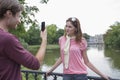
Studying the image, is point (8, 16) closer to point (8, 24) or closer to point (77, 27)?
point (8, 24)

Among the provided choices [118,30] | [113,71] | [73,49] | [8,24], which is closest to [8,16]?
[8,24]

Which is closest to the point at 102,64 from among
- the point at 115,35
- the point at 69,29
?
the point at 69,29

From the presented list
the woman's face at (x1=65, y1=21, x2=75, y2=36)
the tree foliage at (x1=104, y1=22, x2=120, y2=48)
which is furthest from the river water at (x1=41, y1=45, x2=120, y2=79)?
the tree foliage at (x1=104, y1=22, x2=120, y2=48)

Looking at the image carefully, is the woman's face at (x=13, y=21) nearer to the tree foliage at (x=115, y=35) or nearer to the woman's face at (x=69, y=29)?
the woman's face at (x=69, y=29)

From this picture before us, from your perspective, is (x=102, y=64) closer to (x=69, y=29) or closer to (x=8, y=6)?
(x=69, y=29)

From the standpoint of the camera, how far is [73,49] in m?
4.05

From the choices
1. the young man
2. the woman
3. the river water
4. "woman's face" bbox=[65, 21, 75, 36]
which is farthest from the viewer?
the river water

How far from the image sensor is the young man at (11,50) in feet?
6.81

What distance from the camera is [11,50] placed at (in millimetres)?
2076

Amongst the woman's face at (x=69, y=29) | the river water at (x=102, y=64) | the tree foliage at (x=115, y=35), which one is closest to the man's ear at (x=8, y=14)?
the woman's face at (x=69, y=29)

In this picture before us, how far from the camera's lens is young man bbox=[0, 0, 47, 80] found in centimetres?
207

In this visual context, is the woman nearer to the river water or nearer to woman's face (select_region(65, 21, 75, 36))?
woman's face (select_region(65, 21, 75, 36))

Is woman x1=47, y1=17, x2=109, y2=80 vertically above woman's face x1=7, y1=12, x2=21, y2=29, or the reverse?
woman's face x1=7, y1=12, x2=21, y2=29

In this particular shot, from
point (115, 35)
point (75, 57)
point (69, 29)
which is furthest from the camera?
point (115, 35)
